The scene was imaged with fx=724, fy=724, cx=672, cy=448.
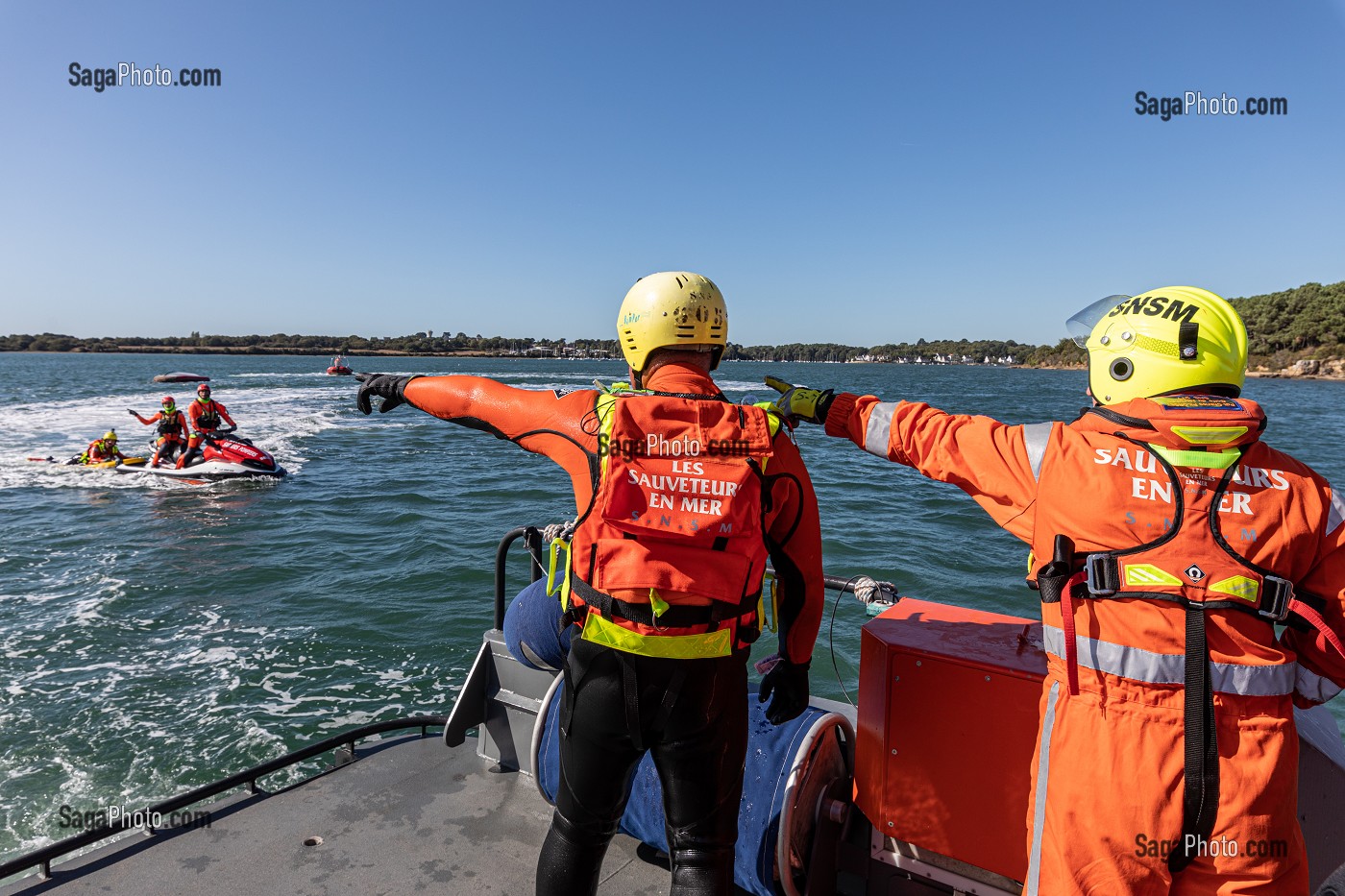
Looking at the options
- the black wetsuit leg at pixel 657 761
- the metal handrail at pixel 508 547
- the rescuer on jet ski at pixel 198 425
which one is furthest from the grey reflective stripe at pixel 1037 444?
the rescuer on jet ski at pixel 198 425

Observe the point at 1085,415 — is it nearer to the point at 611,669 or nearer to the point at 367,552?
the point at 611,669

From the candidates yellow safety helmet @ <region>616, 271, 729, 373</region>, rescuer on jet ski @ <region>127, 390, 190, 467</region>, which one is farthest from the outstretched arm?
rescuer on jet ski @ <region>127, 390, 190, 467</region>

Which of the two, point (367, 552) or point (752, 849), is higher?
point (752, 849)

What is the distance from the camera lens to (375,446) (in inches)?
1045

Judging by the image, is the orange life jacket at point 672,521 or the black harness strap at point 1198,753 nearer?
the black harness strap at point 1198,753

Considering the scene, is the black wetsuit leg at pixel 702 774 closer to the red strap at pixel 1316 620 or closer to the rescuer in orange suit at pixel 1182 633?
the rescuer in orange suit at pixel 1182 633

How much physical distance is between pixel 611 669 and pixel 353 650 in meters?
7.75

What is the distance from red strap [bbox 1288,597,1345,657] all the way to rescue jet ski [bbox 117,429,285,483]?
2106 cm

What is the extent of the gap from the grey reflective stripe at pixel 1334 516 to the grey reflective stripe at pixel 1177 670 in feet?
1.05

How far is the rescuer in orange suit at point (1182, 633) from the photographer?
157cm

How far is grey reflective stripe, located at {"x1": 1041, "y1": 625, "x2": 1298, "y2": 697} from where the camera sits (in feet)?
5.20

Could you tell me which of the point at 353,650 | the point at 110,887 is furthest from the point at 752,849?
the point at 353,650

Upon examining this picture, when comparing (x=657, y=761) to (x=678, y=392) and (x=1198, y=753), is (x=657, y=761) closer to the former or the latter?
(x=678, y=392)

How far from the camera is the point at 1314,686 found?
165 cm
